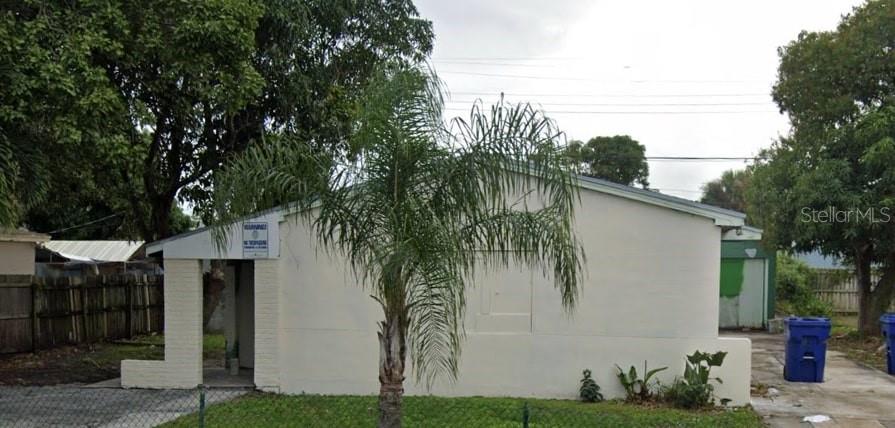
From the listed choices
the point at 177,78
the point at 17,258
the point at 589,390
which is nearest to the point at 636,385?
the point at 589,390

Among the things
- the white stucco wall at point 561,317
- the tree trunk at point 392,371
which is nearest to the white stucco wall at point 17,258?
the white stucco wall at point 561,317

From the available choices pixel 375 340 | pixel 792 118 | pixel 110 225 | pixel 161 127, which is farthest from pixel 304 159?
pixel 110 225

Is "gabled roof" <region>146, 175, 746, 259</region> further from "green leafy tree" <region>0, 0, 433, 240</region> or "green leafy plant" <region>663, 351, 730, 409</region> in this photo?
"green leafy plant" <region>663, 351, 730, 409</region>

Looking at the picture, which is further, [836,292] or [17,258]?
[836,292]

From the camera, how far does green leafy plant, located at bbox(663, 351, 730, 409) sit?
10312 mm

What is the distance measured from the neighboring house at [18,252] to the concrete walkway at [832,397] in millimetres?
16346

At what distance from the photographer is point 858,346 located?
17656mm

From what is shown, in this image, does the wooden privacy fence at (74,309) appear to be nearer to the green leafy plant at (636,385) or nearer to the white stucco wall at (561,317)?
the white stucco wall at (561,317)

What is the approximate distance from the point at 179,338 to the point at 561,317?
5691mm

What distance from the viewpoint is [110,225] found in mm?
31734

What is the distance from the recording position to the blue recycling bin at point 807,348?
12563 mm

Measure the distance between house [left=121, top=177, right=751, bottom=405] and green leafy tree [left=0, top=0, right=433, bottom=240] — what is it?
164 centimetres

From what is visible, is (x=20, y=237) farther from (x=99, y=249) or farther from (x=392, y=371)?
(x=392, y=371)

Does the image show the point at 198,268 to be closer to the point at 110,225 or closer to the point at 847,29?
the point at 847,29
